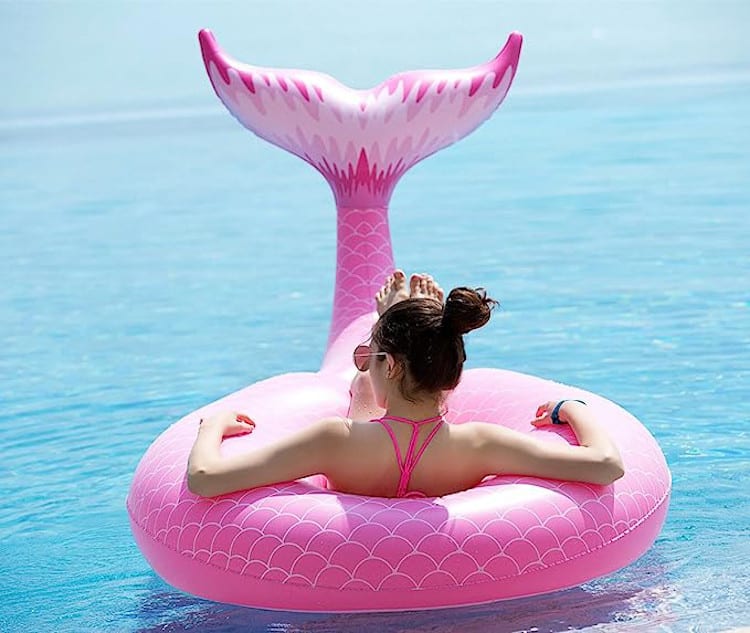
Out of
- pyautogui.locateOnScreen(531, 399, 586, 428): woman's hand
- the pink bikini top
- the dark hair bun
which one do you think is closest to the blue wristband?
pyautogui.locateOnScreen(531, 399, 586, 428): woman's hand

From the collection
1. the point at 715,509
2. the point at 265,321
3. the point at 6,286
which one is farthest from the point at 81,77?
the point at 715,509

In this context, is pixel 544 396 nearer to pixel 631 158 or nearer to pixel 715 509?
pixel 715 509

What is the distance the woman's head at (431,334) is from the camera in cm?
232

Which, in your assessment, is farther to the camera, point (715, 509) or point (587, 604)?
point (715, 509)

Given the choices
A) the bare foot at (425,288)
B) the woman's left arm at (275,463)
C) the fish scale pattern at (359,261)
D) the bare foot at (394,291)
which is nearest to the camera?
the woman's left arm at (275,463)

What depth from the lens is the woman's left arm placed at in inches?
95.3

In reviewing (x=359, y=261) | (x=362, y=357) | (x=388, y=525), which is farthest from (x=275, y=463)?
(x=359, y=261)

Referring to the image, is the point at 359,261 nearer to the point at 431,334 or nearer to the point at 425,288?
the point at 425,288

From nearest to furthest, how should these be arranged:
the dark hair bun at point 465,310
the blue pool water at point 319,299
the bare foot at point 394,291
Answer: the dark hair bun at point 465,310
the bare foot at point 394,291
the blue pool water at point 319,299

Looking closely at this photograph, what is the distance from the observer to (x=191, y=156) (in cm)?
1172

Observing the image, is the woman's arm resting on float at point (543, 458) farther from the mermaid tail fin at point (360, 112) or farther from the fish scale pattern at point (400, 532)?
the mermaid tail fin at point (360, 112)

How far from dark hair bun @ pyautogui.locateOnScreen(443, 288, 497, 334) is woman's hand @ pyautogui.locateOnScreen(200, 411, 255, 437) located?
53cm

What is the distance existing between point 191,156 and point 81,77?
5311 millimetres

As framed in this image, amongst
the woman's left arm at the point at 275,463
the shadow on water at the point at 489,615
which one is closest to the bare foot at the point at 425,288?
the woman's left arm at the point at 275,463
